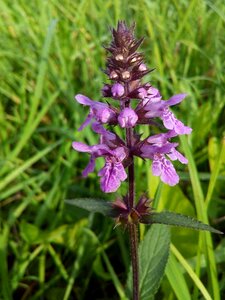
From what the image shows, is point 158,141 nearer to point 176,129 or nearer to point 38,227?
point 176,129

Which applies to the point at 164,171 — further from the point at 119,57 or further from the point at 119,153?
the point at 119,57

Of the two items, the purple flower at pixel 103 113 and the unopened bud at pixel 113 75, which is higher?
the unopened bud at pixel 113 75

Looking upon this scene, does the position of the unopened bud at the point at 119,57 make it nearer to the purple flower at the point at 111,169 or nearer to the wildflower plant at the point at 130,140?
the wildflower plant at the point at 130,140

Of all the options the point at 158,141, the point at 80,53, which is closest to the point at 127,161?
the point at 158,141

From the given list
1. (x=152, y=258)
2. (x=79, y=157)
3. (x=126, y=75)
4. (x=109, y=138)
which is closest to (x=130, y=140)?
(x=109, y=138)

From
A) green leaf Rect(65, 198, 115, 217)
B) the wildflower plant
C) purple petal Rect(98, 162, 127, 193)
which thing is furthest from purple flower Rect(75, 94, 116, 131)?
green leaf Rect(65, 198, 115, 217)

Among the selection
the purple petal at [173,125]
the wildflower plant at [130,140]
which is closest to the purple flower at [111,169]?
the wildflower plant at [130,140]
